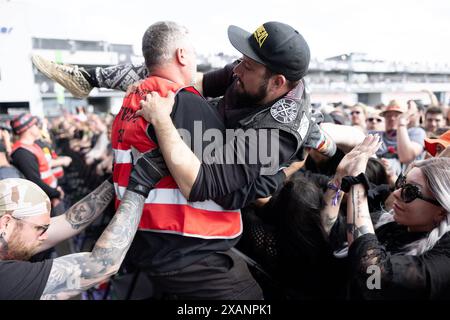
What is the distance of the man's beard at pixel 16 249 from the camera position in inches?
62.7

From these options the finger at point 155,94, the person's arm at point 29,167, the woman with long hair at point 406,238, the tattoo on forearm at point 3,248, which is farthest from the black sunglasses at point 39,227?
the person's arm at point 29,167

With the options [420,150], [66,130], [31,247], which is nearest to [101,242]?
[31,247]

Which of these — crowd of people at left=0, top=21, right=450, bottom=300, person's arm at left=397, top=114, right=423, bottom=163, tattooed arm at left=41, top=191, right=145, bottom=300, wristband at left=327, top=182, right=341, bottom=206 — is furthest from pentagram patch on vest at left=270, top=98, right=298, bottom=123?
person's arm at left=397, top=114, right=423, bottom=163

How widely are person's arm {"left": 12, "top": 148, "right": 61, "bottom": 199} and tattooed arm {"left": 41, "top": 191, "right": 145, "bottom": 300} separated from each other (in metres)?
3.32

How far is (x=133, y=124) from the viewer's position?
166 centimetres

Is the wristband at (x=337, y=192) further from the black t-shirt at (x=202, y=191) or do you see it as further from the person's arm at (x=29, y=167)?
the person's arm at (x=29, y=167)

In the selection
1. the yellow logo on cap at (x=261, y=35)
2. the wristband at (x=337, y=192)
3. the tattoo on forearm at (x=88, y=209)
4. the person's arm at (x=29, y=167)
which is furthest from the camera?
the person's arm at (x=29, y=167)

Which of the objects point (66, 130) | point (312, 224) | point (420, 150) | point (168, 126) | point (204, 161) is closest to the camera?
point (168, 126)

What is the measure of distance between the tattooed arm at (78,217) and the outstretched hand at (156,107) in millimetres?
757

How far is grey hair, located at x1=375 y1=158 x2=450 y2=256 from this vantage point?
161 cm

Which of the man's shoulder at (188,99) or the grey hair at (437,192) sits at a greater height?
the man's shoulder at (188,99)
